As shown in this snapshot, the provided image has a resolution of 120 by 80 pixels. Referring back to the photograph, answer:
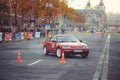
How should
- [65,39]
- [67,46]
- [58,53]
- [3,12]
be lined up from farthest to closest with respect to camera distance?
[3,12]
[65,39]
[58,53]
[67,46]

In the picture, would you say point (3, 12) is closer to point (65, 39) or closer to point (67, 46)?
point (65, 39)

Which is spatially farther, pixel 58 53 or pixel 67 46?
pixel 58 53

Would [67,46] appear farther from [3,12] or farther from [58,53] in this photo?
[3,12]

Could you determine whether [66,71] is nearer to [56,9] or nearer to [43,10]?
[43,10]

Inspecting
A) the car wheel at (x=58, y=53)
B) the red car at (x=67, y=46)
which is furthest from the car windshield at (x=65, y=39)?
the car wheel at (x=58, y=53)

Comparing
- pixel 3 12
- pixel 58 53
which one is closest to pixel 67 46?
pixel 58 53

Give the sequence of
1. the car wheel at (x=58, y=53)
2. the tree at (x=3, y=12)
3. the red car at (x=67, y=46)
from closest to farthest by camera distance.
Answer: the red car at (x=67, y=46) < the car wheel at (x=58, y=53) < the tree at (x=3, y=12)

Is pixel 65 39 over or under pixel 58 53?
over

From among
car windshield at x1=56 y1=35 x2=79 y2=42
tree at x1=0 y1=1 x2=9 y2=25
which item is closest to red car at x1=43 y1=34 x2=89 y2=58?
car windshield at x1=56 y1=35 x2=79 y2=42

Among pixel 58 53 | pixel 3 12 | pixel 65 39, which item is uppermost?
pixel 3 12

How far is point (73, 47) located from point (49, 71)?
26.6 feet

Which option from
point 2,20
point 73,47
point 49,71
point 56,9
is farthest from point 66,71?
point 56,9

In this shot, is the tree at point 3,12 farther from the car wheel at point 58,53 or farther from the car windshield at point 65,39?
the car wheel at point 58,53

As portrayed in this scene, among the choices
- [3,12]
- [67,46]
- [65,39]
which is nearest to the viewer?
[67,46]
